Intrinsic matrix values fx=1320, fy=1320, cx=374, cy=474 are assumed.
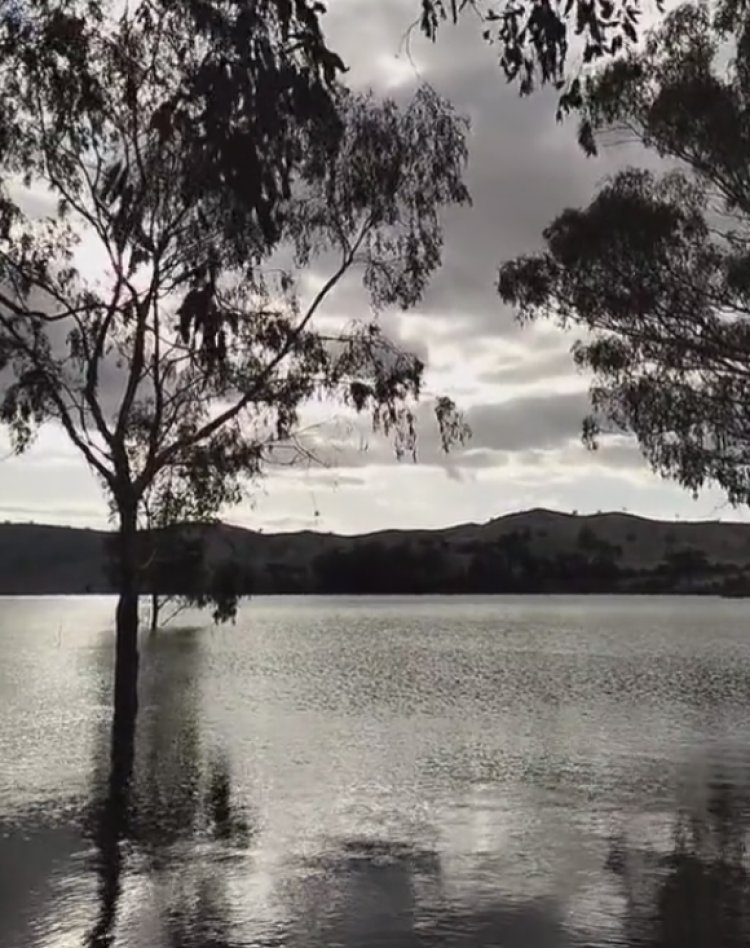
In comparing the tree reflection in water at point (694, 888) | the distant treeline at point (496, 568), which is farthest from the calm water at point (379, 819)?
the distant treeline at point (496, 568)

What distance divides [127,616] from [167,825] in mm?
7559

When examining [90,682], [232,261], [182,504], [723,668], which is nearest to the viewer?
[232,261]

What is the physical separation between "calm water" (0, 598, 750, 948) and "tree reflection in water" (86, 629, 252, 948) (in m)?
0.04

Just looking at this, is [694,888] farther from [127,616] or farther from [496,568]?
[496,568]

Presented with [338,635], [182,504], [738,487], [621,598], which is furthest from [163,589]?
[621,598]

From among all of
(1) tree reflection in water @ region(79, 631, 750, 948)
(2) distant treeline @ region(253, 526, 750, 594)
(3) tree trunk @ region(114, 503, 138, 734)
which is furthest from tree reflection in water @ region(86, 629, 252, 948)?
(2) distant treeline @ region(253, 526, 750, 594)

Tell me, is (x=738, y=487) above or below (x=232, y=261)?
below

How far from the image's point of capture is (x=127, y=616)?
1823cm

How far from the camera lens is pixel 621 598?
489ft

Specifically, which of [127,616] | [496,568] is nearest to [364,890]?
[127,616]

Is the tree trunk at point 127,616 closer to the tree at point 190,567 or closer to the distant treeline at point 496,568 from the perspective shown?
the tree at point 190,567

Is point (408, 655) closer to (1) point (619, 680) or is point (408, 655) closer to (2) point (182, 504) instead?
(1) point (619, 680)

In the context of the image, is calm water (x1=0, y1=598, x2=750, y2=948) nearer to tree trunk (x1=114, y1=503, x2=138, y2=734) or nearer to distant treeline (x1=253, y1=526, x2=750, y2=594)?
tree trunk (x1=114, y1=503, x2=138, y2=734)

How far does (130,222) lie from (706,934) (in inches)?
517
